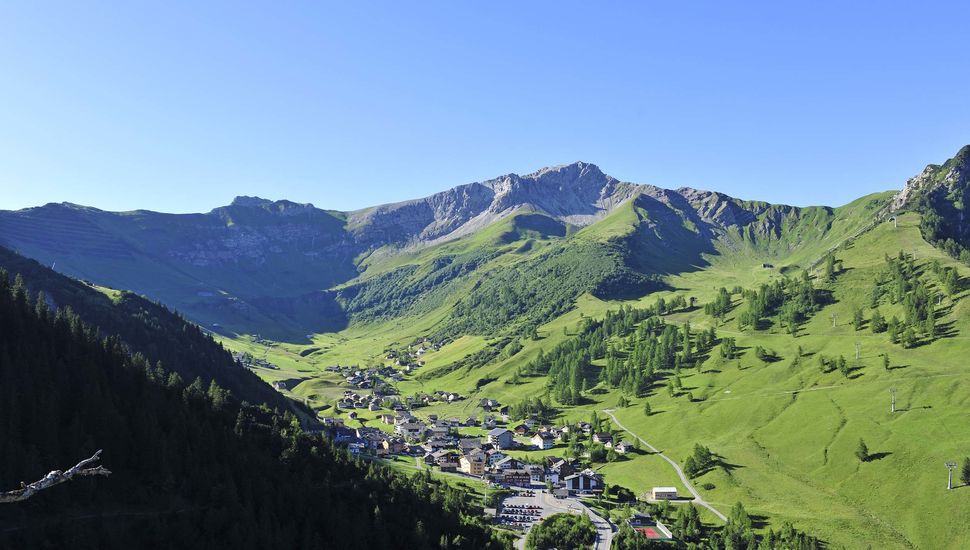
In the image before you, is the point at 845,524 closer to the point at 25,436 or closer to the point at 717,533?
the point at 717,533

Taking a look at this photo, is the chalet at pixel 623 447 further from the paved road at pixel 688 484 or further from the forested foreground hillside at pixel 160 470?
the forested foreground hillside at pixel 160 470

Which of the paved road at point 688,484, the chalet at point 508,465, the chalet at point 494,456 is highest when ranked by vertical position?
the paved road at point 688,484

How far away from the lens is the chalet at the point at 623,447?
18650 cm

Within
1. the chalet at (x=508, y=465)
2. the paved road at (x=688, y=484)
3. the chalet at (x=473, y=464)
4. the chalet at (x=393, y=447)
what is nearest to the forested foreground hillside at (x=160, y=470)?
the paved road at (x=688, y=484)

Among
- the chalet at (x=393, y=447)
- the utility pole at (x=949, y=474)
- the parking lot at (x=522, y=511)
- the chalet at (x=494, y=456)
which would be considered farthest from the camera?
the chalet at (x=393, y=447)

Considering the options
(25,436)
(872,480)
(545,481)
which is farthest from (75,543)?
(872,480)

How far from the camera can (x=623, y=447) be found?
18738cm

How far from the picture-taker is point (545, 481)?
16788cm

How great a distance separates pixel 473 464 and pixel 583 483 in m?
36.4

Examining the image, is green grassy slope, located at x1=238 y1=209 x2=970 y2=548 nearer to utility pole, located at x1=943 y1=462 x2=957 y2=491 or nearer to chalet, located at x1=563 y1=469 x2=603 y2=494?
utility pole, located at x1=943 y1=462 x2=957 y2=491

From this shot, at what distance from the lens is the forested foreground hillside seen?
6856cm

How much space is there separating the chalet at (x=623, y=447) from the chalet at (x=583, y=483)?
28.7 metres

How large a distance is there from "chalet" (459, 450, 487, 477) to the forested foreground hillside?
64928mm

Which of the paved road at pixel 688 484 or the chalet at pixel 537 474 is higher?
the paved road at pixel 688 484
